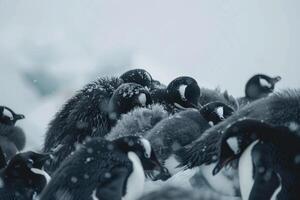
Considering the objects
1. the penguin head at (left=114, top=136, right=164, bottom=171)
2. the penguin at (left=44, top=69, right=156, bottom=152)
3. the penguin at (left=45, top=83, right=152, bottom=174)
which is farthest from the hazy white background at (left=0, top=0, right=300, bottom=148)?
the penguin head at (left=114, top=136, right=164, bottom=171)

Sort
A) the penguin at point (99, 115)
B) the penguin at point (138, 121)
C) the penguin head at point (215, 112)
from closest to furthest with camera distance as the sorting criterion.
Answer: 1. the penguin head at point (215, 112)
2. the penguin at point (138, 121)
3. the penguin at point (99, 115)

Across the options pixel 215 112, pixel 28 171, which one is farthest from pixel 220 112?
pixel 28 171

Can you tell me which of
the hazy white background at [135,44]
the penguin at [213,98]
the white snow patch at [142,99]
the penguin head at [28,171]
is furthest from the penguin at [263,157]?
the hazy white background at [135,44]

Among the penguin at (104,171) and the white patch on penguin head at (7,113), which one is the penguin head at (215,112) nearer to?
the penguin at (104,171)

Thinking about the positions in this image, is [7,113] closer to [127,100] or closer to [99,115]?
[99,115]

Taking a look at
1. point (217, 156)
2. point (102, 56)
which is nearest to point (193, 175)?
point (217, 156)

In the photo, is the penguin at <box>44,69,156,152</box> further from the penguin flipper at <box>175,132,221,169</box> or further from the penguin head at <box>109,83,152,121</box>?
the penguin flipper at <box>175,132,221,169</box>

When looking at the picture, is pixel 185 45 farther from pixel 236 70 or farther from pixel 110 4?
pixel 110 4
